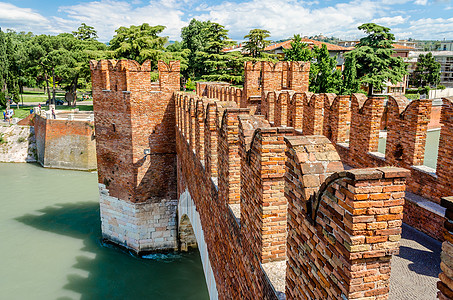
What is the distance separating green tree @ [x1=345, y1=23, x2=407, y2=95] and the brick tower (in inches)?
758

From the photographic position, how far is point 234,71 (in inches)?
1265

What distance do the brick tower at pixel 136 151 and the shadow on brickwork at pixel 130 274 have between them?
62cm

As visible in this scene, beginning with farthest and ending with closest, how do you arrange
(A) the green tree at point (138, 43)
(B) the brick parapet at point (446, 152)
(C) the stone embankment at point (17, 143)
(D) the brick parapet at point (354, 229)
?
(A) the green tree at point (138, 43)
(C) the stone embankment at point (17, 143)
(B) the brick parapet at point (446, 152)
(D) the brick parapet at point (354, 229)

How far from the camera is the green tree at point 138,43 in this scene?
3055 cm

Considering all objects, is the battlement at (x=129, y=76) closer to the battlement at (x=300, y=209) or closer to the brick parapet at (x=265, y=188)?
the battlement at (x=300, y=209)

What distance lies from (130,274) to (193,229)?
449 centimetres

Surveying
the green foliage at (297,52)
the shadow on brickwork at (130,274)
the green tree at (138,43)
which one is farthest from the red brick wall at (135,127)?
the green tree at (138,43)

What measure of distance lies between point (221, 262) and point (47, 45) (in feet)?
128

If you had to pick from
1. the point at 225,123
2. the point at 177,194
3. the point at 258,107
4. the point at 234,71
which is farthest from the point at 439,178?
the point at 234,71

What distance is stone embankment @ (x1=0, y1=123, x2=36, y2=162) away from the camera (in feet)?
96.9

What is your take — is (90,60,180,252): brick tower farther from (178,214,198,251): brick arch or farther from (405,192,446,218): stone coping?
(405,192,446,218): stone coping

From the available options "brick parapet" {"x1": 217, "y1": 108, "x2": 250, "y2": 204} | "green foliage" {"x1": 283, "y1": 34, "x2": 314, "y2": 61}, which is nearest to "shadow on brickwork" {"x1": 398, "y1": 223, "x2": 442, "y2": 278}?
"brick parapet" {"x1": 217, "y1": 108, "x2": 250, "y2": 204}

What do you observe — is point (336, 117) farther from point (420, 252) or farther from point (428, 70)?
point (428, 70)

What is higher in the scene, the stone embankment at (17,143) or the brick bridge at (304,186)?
the brick bridge at (304,186)
